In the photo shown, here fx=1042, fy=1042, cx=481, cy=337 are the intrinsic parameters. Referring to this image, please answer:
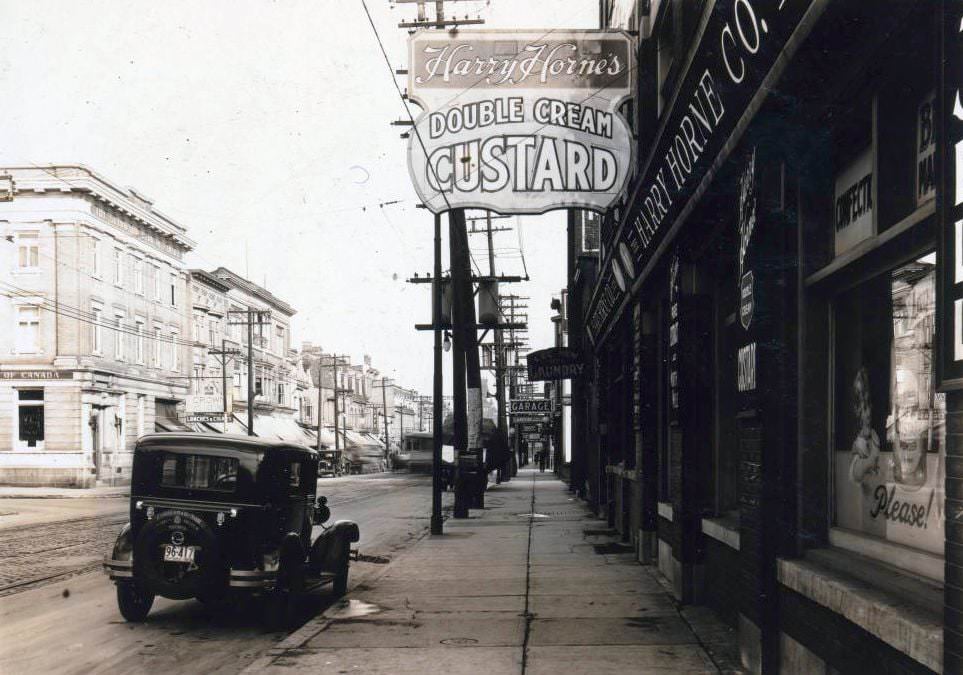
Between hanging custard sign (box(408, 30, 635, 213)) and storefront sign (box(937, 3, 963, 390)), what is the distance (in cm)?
606

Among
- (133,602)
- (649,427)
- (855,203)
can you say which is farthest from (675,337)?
(133,602)

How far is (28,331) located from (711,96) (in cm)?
4141

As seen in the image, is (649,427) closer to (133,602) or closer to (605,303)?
(605,303)

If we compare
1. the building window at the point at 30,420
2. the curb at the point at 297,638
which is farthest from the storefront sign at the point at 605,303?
the building window at the point at 30,420

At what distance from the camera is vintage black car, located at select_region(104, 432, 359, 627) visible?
30.5 feet

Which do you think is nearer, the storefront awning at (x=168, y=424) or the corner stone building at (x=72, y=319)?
the corner stone building at (x=72, y=319)

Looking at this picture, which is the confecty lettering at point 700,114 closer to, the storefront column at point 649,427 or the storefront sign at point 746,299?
the storefront sign at point 746,299

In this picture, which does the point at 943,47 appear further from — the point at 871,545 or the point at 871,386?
the point at 871,545

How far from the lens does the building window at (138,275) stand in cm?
4783

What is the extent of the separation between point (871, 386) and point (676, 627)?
4.10 meters

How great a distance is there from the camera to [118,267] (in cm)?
4603

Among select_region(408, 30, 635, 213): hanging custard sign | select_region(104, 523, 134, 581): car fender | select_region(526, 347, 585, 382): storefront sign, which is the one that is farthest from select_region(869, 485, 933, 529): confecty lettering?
select_region(526, 347, 585, 382): storefront sign

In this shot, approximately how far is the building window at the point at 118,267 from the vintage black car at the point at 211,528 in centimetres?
3751

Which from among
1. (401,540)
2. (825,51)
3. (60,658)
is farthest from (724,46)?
(401,540)
